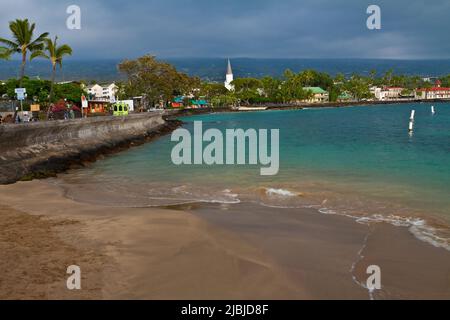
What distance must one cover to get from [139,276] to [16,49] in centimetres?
3298

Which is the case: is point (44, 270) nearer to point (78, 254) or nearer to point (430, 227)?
point (78, 254)

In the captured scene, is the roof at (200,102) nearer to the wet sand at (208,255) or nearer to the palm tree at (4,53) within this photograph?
the palm tree at (4,53)

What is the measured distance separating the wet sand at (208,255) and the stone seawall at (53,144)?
8820 millimetres

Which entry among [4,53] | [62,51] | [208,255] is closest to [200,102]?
[62,51]

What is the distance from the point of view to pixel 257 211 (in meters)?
13.3

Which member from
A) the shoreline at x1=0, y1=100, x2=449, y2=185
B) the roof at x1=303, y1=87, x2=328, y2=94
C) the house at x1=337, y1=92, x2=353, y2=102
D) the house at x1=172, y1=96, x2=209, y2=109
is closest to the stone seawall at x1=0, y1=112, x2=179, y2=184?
the shoreline at x1=0, y1=100, x2=449, y2=185

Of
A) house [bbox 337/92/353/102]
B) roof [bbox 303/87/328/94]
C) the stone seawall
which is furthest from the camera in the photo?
house [bbox 337/92/353/102]

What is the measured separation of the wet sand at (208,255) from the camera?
7.27 metres

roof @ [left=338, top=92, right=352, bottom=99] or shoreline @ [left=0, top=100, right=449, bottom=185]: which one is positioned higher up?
roof @ [left=338, top=92, right=352, bottom=99]

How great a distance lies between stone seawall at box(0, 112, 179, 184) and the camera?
21328 mm

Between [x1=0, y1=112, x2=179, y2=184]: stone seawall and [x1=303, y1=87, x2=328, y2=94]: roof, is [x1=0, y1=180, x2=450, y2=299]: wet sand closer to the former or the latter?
[x1=0, y1=112, x2=179, y2=184]: stone seawall

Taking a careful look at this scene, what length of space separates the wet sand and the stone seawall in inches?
347

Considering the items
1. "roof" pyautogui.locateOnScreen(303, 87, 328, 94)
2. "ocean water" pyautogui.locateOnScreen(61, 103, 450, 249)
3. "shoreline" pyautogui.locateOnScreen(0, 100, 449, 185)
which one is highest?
"roof" pyautogui.locateOnScreen(303, 87, 328, 94)

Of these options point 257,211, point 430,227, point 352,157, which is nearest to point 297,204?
point 257,211
